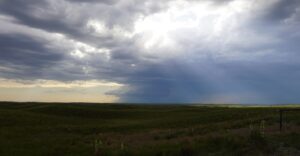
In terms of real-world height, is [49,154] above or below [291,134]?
below

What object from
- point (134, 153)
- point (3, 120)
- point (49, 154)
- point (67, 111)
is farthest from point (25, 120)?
point (134, 153)

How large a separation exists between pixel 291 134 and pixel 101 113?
6070 centimetres

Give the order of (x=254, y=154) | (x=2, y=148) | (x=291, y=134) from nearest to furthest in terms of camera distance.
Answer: (x=254, y=154), (x=291, y=134), (x=2, y=148)

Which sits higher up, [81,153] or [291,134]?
[291,134]

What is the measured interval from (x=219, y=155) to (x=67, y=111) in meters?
63.7

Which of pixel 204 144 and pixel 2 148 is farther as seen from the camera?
pixel 2 148

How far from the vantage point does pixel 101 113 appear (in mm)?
76750

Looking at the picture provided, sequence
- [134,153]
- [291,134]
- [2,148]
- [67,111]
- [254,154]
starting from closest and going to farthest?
[254,154], [134,153], [291,134], [2,148], [67,111]

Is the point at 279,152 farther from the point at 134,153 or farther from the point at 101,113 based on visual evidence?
the point at 101,113

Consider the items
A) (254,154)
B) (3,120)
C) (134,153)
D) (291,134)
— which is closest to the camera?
(254,154)

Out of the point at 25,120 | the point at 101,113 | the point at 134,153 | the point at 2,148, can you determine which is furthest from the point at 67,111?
the point at 134,153

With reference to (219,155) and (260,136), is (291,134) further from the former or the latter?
(219,155)

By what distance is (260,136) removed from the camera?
18.4m

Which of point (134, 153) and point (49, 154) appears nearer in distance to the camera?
point (134, 153)
